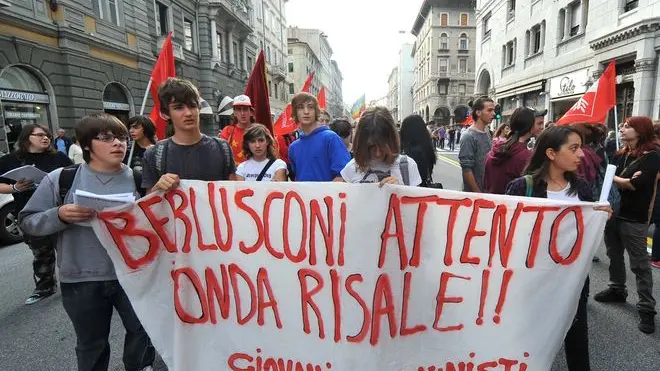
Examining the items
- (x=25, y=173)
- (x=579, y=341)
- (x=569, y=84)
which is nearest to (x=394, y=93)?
(x=569, y=84)

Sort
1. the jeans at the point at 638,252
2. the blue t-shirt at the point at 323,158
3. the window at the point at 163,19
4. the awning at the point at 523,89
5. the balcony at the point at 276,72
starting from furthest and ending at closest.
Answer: the balcony at the point at 276,72
the window at the point at 163,19
the awning at the point at 523,89
the blue t-shirt at the point at 323,158
the jeans at the point at 638,252

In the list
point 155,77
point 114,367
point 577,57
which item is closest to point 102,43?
point 155,77

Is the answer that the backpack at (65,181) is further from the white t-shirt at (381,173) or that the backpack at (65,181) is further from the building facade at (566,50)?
the building facade at (566,50)

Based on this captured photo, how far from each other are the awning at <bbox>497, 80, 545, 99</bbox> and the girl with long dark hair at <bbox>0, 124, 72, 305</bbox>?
71.6ft

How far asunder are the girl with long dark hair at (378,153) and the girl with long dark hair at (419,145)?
0.98 meters

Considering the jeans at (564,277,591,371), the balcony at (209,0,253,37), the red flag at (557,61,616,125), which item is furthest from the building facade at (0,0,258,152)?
the jeans at (564,277,591,371)

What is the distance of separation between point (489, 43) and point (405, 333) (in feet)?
101

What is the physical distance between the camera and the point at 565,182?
7.59 feet

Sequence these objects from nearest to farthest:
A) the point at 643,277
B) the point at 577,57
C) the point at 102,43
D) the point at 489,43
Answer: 1. the point at 643,277
2. the point at 102,43
3. the point at 577,57
4. the point at 489,43

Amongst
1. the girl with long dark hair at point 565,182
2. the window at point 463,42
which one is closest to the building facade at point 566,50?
the girl with long dark hair at point 565,182

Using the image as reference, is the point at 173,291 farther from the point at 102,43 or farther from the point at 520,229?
the point at 102,43

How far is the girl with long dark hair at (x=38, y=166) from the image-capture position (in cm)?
373

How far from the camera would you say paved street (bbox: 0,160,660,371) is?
2656mm

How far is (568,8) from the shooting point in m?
17.7
